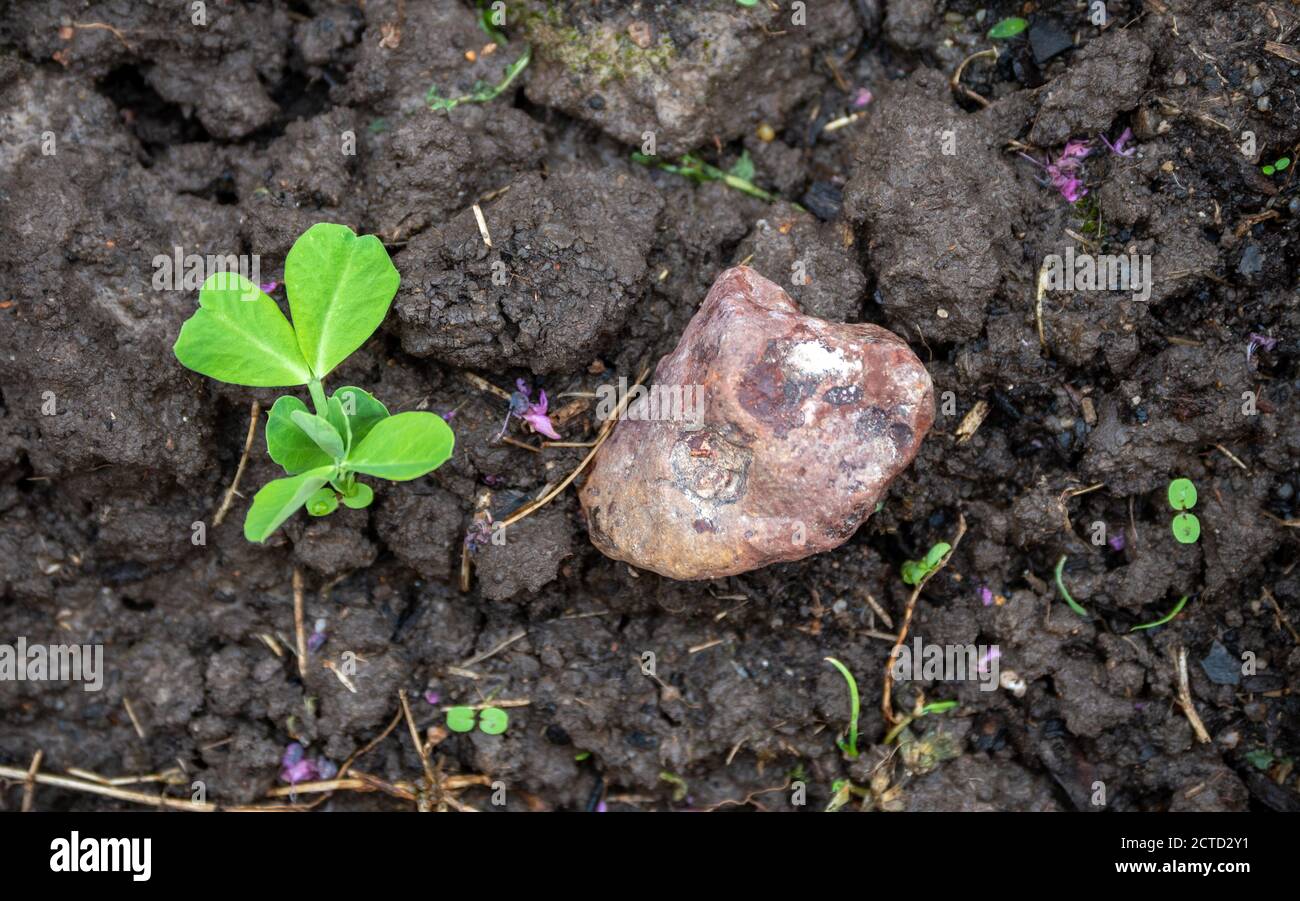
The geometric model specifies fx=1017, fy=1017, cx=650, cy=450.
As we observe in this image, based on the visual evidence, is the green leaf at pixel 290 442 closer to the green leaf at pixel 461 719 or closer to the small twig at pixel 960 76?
the green leaf at pixel 461 719

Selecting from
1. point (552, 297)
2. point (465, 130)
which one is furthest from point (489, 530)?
point (465, 130)

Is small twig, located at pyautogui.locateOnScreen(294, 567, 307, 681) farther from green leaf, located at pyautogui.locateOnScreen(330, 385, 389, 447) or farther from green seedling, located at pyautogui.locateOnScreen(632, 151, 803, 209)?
green seedling, located at pyautogui.locateOnScreen(632, 151, 803, 209)

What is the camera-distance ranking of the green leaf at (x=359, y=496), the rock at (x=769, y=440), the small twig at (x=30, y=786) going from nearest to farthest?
the rock at (x=769, y=440) < the green leaf at (x=359, y=496) < the small twig at (x=30, y=786)

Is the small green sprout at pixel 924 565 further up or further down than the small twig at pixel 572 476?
further down

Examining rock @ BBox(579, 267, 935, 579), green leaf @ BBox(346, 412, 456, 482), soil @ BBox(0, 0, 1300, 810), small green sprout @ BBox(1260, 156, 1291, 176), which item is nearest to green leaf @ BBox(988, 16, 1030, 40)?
soil @ BBox(0, 0, 1300, 810)

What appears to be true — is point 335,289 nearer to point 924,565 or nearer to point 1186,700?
point 924,565

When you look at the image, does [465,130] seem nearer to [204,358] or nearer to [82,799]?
[204,358]

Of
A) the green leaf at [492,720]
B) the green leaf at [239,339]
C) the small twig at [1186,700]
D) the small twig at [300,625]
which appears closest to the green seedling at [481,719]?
the green leaf at [492,720]

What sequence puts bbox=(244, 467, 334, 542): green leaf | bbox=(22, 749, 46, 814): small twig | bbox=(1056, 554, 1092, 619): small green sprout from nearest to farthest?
bbox=(244, 467, 334, 542): green leaf, bbox=(1056, 554, 1092, 619): small green sprout, bbox=(22, 749, 46, 814): small twig
